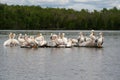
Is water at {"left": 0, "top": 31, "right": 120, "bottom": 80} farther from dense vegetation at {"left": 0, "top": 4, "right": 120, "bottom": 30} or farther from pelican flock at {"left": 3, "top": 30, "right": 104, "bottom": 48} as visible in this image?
dense vegetation at {"left": 0, "top": 4, "right": 120, "bottom": 30}

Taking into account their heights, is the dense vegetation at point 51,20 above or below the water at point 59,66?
above

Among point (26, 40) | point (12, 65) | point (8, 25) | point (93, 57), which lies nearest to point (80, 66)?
point (12, 65)

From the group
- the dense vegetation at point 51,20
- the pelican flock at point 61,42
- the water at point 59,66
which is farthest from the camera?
the dense vegetation at point 51,20

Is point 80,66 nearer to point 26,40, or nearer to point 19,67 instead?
point 19,67

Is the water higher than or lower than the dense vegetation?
lower

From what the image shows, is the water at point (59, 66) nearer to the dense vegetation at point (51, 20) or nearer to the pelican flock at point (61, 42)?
the pelican flock at point (61, 42)

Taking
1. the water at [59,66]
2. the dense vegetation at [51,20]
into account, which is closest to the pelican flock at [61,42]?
the water at [59,66]

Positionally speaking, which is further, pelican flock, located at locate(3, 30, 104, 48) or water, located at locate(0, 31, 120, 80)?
pelican flock, located at locate(3, 30, 104, 48)

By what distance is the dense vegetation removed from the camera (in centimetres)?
12288

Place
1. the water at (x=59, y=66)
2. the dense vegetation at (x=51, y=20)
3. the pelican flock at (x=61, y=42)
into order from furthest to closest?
the dense vegetation at (x=51, y=20) < the pelican flock at (x=61, y=42) < the water at (x=59, y=66)

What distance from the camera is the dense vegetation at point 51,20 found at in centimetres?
12288

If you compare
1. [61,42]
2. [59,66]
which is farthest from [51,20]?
[59,66]

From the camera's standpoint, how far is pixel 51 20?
12812cm

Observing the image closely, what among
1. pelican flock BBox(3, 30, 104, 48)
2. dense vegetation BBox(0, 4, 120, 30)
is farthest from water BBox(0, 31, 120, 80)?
dense vegetation BBox(0, 4, 120, 30)
